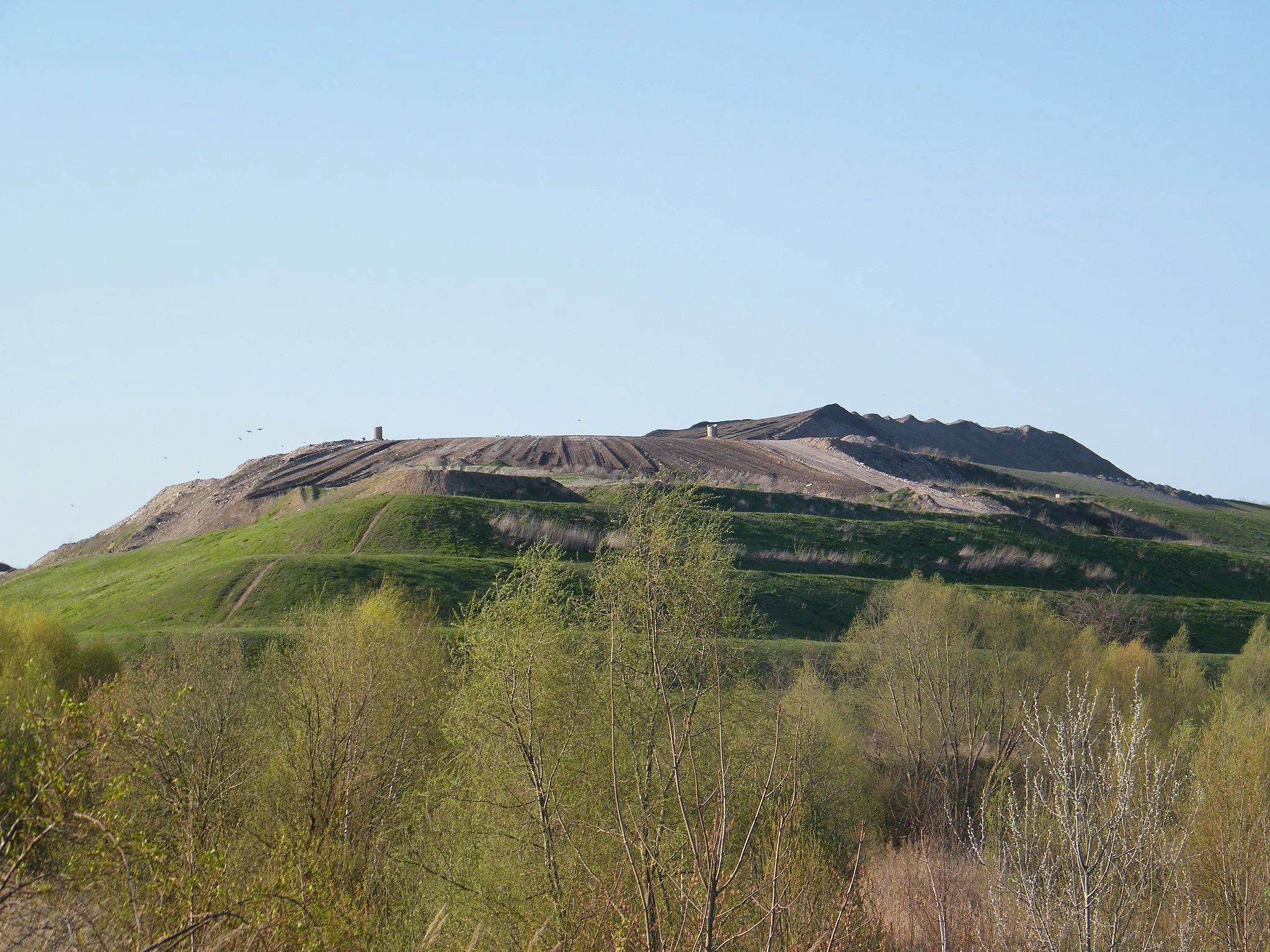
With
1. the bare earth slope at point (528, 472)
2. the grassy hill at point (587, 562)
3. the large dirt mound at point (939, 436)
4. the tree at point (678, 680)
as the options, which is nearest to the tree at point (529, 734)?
the tree at point (678, 680)

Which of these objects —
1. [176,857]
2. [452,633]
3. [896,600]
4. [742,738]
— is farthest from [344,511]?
[176,857]

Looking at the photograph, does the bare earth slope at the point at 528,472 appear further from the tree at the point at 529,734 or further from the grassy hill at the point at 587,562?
the tree at the point at 529,734

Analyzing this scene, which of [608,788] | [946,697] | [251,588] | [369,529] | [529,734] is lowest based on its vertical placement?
[946,697]

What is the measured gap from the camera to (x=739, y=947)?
14.8 meters

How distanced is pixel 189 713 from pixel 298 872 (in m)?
11.5

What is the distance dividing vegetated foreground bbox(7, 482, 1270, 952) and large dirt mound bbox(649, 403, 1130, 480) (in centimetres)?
7392

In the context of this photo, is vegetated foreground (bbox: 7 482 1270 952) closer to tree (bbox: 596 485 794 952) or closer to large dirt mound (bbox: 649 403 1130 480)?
tree (bbox: 596 485 794 952)

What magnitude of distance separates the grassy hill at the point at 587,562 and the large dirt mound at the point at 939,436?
3761cm

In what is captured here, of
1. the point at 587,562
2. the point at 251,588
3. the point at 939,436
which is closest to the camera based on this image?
the point at 587,562

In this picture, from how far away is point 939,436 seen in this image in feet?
476

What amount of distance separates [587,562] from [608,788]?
95.7 feet

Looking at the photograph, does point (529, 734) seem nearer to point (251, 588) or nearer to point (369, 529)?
point (251, 588)

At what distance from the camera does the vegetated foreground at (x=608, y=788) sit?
10281 mm

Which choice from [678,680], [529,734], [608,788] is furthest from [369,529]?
[529,734]
